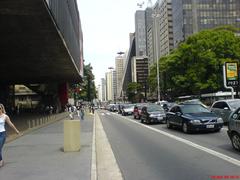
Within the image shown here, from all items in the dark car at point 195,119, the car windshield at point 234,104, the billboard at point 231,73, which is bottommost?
the dark car at point 195,119

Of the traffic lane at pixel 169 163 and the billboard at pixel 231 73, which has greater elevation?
the billboard at pixel 231 73

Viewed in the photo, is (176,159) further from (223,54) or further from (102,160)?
(223,54)

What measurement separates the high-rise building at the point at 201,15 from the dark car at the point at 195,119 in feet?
349

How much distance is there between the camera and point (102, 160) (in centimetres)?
1180

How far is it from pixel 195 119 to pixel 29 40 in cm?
1813

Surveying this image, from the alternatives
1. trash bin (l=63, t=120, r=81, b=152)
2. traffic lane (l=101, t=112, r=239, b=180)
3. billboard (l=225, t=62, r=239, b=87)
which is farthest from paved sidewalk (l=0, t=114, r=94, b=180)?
billboard (l=225, t=62, r=239, b=87)

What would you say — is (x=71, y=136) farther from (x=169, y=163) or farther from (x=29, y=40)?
(x=29, y=40)

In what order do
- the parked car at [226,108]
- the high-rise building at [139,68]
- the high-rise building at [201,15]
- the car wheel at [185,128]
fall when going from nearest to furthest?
the car wheel at [185,128]
the parked car at [226,108]
the high-rise building at [201,15]
the high-rise building at [139,68]

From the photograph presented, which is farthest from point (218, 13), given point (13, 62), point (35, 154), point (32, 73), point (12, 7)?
point (35, 154)

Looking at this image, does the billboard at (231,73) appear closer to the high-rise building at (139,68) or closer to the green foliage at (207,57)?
the green foliage at (207,57)

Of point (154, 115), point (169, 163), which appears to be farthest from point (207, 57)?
point (169, 163)

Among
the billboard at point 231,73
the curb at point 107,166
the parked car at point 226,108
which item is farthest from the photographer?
the billboard at point 231,73

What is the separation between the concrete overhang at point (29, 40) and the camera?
22.1m

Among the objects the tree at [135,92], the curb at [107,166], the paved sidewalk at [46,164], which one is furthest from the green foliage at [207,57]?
the tree at [135,92]
